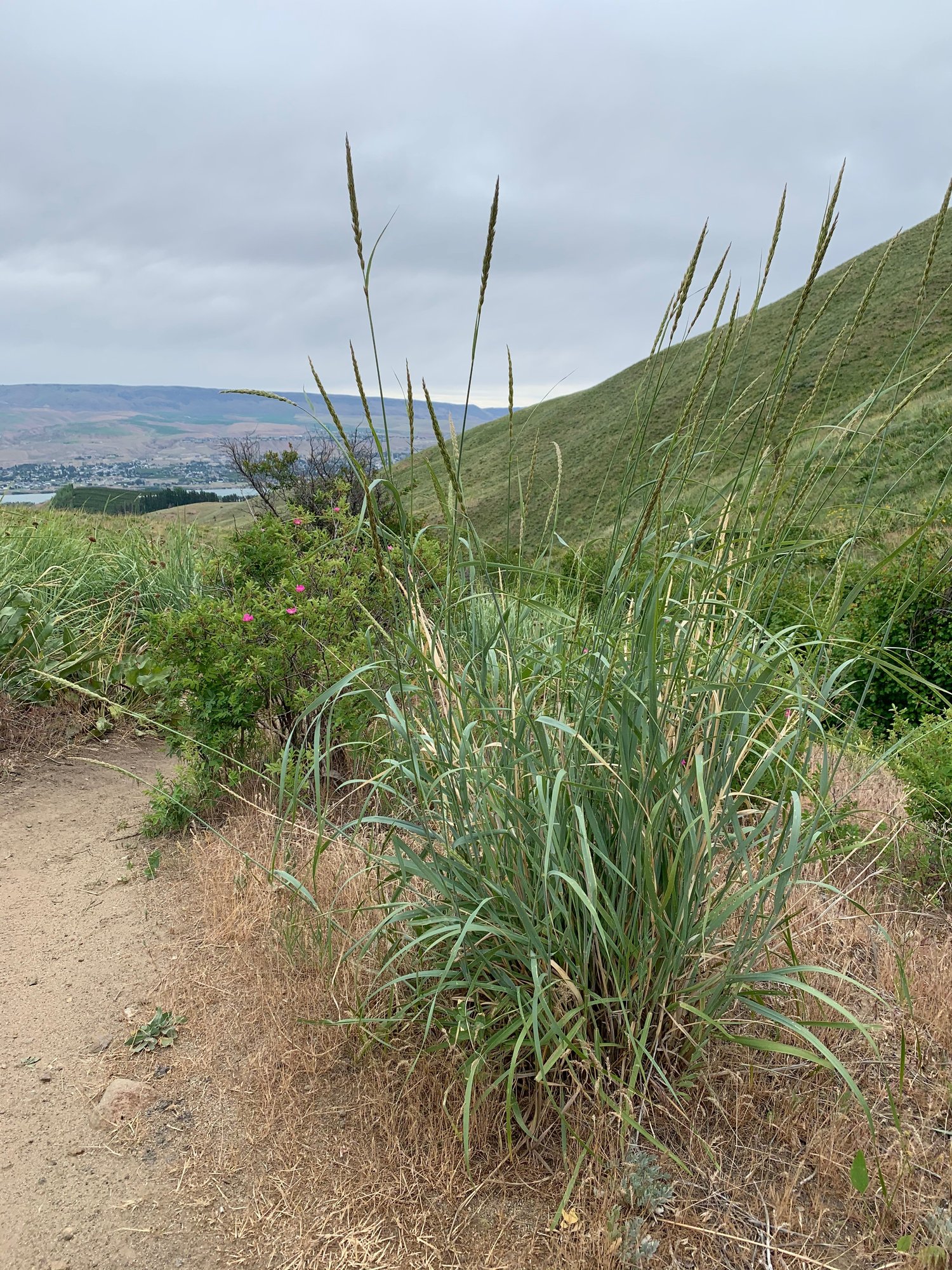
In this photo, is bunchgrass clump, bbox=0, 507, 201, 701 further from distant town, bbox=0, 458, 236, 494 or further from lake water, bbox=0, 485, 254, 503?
distant town, bbox=0, 458, 236, 494

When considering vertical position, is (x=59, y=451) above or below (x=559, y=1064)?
below

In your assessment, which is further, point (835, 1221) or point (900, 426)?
point (900, 426)

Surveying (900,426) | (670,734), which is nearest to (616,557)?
(670,734)

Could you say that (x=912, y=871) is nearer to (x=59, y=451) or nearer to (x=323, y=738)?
(x=323, y=738)

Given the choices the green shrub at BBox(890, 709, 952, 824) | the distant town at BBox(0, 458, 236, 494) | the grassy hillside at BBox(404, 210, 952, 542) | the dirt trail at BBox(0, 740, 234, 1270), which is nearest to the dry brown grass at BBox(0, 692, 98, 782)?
the dirt trail at BBox(0, 740, 234, 1270)

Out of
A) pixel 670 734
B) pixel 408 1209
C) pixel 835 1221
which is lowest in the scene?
pixel 408 1209

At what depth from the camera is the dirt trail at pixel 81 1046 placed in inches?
76.3

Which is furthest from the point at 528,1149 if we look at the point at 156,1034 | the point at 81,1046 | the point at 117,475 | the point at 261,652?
the point at 117,475

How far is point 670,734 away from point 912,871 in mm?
1715

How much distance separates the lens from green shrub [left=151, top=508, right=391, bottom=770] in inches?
153

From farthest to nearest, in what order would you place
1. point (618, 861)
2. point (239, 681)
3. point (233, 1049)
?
point (239, 681), point (233, 1049), point (618, 861)

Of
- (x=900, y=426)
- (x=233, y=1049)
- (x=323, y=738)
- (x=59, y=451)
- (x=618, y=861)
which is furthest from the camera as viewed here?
(x=59, y=451)

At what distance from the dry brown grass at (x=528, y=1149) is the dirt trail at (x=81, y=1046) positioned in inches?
4.7

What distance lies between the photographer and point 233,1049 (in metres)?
2.48
